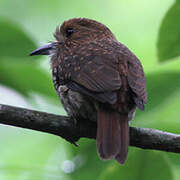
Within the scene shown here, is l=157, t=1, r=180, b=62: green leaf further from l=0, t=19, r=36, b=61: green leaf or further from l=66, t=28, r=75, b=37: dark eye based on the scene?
l=66, t=28, r=75, b=37: dark eye

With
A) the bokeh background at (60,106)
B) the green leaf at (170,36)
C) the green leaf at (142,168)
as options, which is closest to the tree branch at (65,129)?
the bokeh background at (60,106)

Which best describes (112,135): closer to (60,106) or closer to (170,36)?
(60,106)

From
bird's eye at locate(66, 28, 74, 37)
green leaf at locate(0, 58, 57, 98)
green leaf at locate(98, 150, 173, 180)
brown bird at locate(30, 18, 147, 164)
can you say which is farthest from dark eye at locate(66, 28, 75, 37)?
green leaf at locate(98, 150, 173, 180)

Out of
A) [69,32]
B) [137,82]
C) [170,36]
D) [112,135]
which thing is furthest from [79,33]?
[170,36]

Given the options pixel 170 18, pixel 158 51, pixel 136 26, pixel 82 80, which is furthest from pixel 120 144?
pixel 136 26

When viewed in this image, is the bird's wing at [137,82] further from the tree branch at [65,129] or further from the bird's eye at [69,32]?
the bird's eye at [69,32]

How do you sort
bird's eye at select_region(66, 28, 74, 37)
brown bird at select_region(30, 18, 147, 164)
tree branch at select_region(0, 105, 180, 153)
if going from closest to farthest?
tree branch at select_region(0, 105, 180, 153) → brown bird at select_region(30, 18, 147, 164) → bird's eye at select_region(66, 28, 74, 37)

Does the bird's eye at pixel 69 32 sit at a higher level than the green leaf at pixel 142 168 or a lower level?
lower
